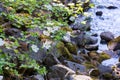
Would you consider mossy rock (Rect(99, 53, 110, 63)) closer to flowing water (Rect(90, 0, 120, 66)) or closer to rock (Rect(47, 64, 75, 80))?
flowing water (Rect(90, 0, 120, 66))

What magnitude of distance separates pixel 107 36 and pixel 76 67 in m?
2.66

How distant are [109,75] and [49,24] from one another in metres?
2.13

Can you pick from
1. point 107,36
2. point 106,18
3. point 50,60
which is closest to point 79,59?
point 50,60

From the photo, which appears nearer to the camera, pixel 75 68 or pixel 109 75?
pixel 75 68

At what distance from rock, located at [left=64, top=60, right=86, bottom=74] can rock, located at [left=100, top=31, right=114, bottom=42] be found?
2395 mm

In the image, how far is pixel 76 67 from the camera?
489cm

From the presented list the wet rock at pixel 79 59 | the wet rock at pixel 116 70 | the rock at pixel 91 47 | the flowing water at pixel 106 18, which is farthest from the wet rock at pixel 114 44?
the wet rock at pixel 79 59

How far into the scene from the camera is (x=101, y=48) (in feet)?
22.8

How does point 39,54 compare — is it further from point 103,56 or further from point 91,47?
point 91,47

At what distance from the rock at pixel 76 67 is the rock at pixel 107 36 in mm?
2395

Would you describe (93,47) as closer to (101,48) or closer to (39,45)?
(101,48)

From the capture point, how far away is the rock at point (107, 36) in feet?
23.9

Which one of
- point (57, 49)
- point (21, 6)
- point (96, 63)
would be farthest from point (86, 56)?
point (21, 6)

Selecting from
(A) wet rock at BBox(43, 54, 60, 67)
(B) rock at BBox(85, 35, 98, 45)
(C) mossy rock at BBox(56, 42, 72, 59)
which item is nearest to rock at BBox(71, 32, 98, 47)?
(B) rock at BBox(85, 35, 98, 45)
